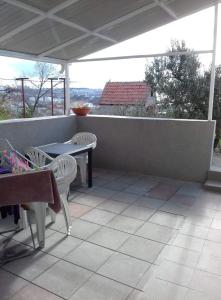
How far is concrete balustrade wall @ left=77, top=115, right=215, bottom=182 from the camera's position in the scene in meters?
4.67

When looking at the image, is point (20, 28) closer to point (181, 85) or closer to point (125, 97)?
point (125, 97)

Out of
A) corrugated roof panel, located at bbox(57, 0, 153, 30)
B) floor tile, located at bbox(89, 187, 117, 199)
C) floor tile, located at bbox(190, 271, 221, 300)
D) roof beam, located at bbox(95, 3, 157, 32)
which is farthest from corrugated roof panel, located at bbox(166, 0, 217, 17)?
floor tile, located at bbox(190, 271, 221, 300)

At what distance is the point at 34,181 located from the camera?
238 cm

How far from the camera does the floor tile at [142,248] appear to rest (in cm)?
263

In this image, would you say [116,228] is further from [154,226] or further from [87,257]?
[87,257]

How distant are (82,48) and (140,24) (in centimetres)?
112

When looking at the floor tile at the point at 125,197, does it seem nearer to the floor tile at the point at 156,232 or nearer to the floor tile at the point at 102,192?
the floor tile at the point at 102,192

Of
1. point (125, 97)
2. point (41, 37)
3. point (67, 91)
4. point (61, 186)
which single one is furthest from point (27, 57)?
point (125, 97)

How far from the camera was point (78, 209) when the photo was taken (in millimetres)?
3686

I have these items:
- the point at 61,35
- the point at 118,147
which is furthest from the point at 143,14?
the point at 118,147

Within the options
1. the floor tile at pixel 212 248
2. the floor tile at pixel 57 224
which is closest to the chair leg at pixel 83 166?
the floor tile at pixel 57 224

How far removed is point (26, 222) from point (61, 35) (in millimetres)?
2852

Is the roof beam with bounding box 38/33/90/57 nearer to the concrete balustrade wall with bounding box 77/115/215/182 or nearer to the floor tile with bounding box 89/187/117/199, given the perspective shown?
the concrete balustrade wall with bounding box 77/115/215/182

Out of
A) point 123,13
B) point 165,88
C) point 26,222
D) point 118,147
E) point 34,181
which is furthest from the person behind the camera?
point 165,88
